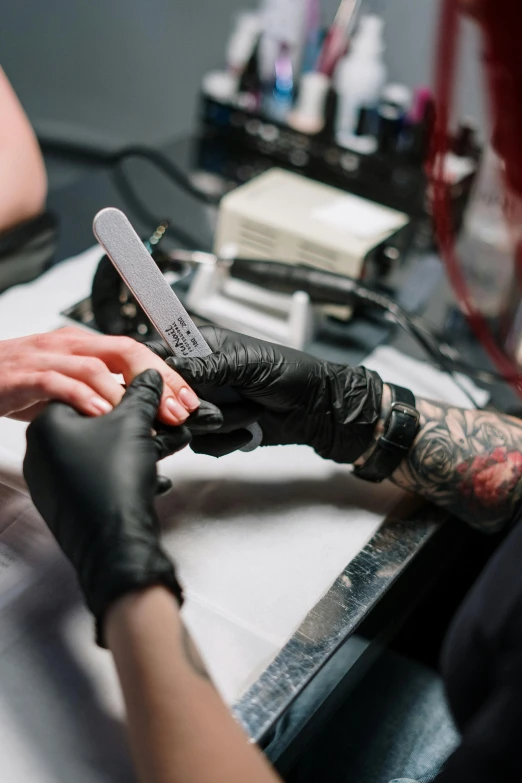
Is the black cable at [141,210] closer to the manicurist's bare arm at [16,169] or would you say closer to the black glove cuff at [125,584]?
the manicurist's bare arm at [16,169]

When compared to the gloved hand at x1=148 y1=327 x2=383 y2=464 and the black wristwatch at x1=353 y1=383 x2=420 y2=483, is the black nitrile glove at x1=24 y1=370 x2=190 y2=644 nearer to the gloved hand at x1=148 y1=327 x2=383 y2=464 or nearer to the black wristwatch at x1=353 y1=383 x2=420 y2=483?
the gloved hand at x1=148 y1=327 x2=383 y2=464

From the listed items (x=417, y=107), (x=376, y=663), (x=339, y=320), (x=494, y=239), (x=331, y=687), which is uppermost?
(x=417, y=107)

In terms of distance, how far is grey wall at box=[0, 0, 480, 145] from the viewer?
1813 millimetres

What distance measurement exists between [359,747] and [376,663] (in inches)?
5.0

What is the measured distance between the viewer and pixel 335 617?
2.41 ft

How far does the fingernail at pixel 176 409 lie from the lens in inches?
28.6

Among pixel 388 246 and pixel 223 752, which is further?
pixel 388 246

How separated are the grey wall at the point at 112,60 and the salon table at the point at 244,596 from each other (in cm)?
114

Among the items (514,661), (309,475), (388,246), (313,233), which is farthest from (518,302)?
(514,661)

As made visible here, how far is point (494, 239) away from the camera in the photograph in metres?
1.37

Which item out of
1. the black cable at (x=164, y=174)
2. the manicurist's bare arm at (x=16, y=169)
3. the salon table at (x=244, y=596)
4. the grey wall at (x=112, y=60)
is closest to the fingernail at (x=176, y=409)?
the salon table at (x=244, y=596)

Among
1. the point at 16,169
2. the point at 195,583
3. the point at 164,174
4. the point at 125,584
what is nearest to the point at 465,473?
the point at 195,583

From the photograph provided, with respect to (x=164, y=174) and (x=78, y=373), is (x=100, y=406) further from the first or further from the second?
(x=164, y=174)

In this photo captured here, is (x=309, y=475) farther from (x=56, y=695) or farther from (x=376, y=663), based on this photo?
(x=56, y=695)
